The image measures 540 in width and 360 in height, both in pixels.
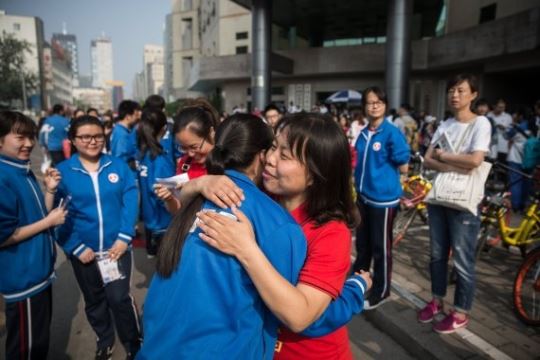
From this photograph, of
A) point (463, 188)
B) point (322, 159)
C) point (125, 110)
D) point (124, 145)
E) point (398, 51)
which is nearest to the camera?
point (322, 159)

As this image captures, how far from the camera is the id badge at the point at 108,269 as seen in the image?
8.73ft

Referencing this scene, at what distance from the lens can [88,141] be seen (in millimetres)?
2709

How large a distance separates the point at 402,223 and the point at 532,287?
2125mm

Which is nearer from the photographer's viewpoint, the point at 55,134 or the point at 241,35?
the point at 55,134

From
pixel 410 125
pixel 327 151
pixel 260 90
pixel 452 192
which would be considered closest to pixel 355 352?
pixel 452 192

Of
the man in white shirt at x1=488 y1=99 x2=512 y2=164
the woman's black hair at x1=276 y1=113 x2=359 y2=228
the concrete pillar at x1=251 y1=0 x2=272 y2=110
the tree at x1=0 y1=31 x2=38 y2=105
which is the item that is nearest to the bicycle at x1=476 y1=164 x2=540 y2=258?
the woman's black hair at x1=276 y1=113 x2=359 y2=228

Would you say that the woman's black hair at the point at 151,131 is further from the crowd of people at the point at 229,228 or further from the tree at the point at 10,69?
the tree at the point at 10,69

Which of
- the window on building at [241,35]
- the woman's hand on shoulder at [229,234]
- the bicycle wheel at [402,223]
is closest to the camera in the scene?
the woman's hand on shoulder at [229,234]

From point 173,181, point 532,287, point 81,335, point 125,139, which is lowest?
→ point 81,335

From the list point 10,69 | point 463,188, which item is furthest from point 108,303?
point 10,69

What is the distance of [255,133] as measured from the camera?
1.34 meters

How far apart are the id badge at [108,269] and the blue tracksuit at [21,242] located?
0.31 metres

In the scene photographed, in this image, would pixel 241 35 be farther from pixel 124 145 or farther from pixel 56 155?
pixel 124 145

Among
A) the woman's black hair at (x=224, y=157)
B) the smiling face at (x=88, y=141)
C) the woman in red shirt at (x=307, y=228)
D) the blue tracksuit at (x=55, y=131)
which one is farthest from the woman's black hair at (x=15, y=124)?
the blue tracksuit at (x=55, y=131)
